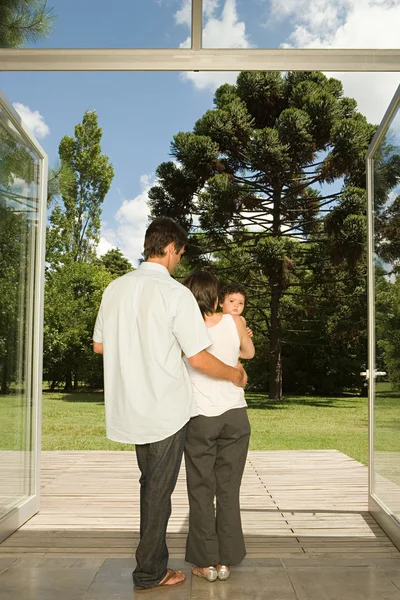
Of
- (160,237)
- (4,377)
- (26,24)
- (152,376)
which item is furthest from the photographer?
(4,377)

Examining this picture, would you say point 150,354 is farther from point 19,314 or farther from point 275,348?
point 275,348

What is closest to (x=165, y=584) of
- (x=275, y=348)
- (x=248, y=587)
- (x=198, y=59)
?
(x=248, y=587)

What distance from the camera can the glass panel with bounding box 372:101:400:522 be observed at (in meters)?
3.04

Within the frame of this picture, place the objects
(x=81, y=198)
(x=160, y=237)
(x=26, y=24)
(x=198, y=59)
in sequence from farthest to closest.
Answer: (x=81, y=198)
(x=26, y=24)
(x=198, y=59)
(x=160, y=237)

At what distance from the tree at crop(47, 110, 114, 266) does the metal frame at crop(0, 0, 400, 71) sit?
1128 centimetres

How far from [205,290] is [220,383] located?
0.32m

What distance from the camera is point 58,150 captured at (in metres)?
15.1

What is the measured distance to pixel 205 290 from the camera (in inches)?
98.0

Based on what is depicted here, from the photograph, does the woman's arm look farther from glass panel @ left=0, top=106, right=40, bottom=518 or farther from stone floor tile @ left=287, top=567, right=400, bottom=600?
glass panel @ left=0, top=106, right=40, bottom=518

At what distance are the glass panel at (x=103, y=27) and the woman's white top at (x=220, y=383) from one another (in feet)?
3.63

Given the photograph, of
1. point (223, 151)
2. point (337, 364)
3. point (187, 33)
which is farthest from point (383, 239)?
point (337, 364)

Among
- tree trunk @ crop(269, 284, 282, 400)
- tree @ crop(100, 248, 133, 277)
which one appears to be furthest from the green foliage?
tree trunk @ crop(269, 284, 282, 400)

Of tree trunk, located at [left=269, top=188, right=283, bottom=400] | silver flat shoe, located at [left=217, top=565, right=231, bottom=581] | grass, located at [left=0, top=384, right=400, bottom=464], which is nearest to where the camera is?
silver flat shoe, located at [left=217, top=565, right=231, bottom=581]

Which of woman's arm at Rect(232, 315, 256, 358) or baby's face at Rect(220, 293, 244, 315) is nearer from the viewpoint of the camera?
woman's arm at Rect(232, 315, 256, 358)
